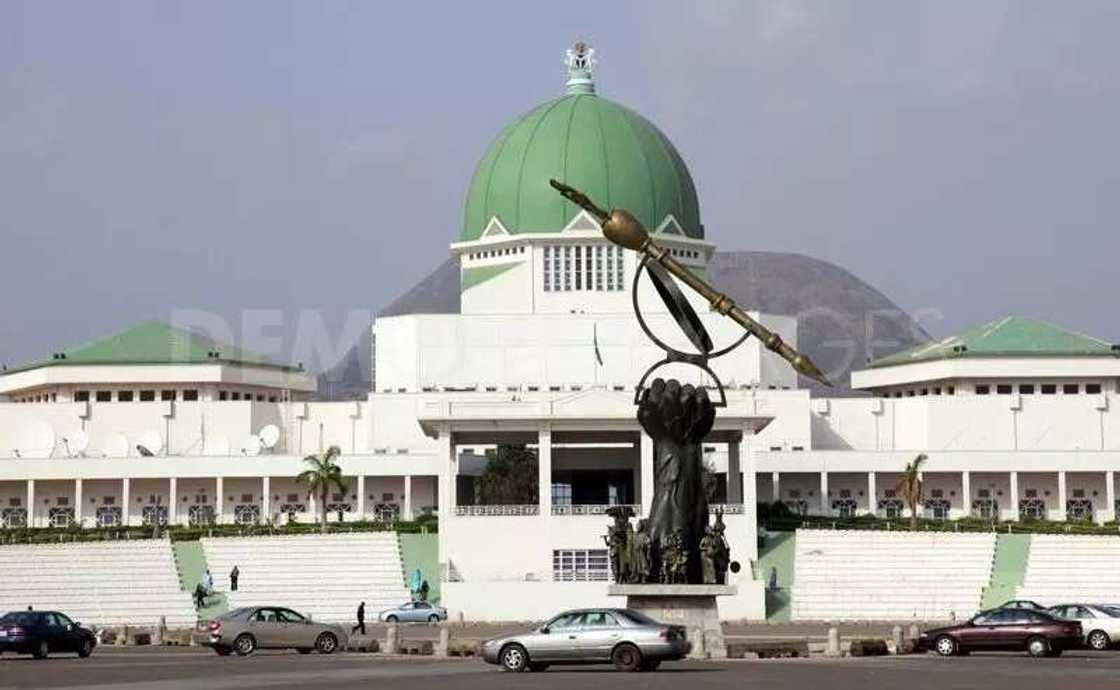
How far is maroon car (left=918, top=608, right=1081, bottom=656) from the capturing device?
1768 inches

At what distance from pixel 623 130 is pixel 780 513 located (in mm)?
18399

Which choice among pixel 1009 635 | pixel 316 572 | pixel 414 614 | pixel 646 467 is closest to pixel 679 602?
pixel 1009 635

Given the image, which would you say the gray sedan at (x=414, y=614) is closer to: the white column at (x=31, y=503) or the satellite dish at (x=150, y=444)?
the white column at (x=31, y=503)

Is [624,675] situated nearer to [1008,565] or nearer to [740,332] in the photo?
[1008,565]

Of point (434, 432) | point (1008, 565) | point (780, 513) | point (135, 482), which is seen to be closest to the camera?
point (1008, 565)

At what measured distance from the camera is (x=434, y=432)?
2972 inches

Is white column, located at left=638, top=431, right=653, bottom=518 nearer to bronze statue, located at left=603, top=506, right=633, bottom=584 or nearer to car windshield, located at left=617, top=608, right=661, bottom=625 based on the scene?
bronze statue, located at left=603, top=506, right=633, bottom=584

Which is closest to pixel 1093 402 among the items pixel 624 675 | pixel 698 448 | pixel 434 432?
pixel 434 432

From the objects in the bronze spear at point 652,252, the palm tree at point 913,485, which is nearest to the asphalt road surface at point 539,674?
the bronze spear at point 652,252

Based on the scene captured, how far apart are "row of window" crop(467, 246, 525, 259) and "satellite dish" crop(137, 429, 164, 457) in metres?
15.1

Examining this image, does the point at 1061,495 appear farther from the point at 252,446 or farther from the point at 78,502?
the point at 78,502

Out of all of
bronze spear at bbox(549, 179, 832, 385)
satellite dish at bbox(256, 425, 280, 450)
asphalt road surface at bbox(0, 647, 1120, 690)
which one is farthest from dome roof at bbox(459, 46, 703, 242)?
asphalt road surface at bbox(0, 647, 1120, 690)

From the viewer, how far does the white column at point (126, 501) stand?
86.4 meters

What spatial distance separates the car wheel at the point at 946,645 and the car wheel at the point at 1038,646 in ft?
5.04
